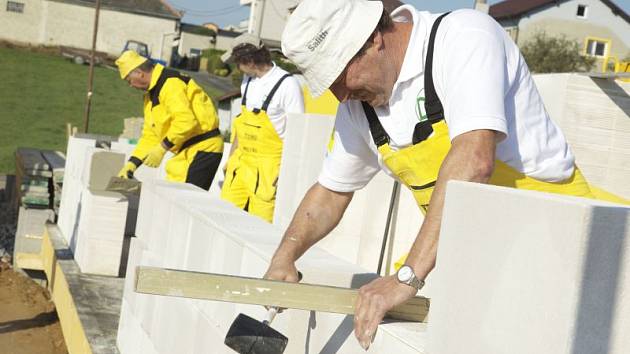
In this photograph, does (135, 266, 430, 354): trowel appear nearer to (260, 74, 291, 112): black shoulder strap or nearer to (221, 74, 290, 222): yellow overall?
(260, 74, 291, 112): black shoulder strap

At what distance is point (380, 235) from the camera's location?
613 cm

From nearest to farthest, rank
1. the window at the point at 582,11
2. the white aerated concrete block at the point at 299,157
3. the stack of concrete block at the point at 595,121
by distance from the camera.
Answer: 1. the white aerated concrete block at the point at 299,157
2. the stack of concrete block at the point at 595,121
3. the window at the point at 582,11

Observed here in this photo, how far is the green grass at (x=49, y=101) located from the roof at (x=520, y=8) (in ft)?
67.8

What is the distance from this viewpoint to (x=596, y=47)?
57906mm

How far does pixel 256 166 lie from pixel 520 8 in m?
49.2

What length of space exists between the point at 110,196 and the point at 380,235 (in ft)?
12.2

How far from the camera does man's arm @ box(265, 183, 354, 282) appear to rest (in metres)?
3.19

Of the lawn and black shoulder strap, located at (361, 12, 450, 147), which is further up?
black shoulder strap, located at (361, 12, 450, 147)

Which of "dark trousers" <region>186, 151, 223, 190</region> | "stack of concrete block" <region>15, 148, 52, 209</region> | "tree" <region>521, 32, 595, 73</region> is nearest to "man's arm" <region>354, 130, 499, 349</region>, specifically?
"dark trousers" <region>186, 151, 223, 190</region>

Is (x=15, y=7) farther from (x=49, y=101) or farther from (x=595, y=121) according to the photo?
(x=595, y=121)

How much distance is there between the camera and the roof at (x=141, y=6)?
210 ft

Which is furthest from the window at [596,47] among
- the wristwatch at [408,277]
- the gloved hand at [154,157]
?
the wristwatch at [408,277]

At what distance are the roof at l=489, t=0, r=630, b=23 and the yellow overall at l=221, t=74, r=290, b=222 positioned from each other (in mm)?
46377

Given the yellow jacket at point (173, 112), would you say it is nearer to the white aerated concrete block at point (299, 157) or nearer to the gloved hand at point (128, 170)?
the gloved hand at point (128, 170)
